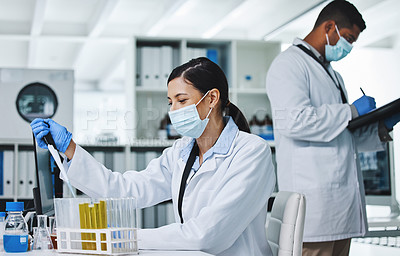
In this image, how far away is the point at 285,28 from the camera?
571 cm

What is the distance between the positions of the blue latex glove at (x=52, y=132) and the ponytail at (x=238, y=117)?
1.65 feet

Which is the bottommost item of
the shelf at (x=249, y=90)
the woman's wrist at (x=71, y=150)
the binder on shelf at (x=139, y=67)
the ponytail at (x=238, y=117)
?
the woman's wrist at (x=71, y=150)

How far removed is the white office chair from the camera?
1.26 m

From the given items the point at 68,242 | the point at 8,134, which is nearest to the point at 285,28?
the point at 8,134

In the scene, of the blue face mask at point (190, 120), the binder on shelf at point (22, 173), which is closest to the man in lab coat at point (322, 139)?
the blue face mask at point (190, 120)

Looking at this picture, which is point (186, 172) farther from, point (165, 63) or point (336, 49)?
point (165, 63)

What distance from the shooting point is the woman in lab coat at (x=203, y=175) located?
123cm

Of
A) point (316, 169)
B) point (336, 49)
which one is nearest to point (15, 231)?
point (316, 169)

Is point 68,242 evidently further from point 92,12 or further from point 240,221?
point 92,12

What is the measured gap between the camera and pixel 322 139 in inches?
78.4

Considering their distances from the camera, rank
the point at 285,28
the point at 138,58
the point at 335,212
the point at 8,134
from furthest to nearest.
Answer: the point at 285,28 → the point at 138,58 → the point at 8,134 → the point at 335,212

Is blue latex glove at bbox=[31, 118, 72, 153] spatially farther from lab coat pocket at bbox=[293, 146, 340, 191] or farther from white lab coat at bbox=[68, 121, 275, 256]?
lab coat pocket at bbox=[293, 146, 340, 191]

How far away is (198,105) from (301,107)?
24.4 inches

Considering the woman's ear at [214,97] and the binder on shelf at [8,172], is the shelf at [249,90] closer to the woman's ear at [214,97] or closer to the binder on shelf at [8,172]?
the binder on shelf at [8,172]
